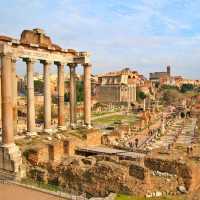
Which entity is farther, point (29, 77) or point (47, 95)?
point (47, 95)

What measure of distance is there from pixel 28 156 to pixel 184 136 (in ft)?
76.7

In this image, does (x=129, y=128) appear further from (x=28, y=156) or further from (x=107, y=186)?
(x=107, y=186)

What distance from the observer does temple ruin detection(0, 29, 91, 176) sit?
16.6 metres

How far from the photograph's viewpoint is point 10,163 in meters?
16.2

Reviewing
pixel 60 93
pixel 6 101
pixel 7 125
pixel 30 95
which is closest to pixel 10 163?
pixel 7 125

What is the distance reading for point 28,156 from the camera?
17094 millimetres

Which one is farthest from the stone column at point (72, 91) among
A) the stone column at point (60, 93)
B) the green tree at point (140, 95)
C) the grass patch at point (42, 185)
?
the green tree at point (140, 95)

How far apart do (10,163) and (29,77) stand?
6.10 meters

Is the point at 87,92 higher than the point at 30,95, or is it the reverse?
the point at 87,92

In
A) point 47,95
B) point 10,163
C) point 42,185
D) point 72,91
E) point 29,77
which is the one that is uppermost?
point 29,77

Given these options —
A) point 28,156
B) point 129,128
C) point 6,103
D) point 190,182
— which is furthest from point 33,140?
point 129,128

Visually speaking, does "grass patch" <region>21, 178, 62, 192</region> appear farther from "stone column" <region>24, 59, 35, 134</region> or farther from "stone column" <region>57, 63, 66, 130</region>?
"stone column" <region>57, 63, 66, 130</region>

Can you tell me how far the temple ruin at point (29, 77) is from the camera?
16.6 metres

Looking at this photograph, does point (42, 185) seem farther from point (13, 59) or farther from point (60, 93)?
point (60, 93)
